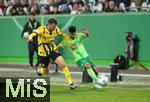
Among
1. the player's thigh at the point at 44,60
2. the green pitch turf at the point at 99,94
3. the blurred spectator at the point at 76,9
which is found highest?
the blurred spectator at the point at 76,9

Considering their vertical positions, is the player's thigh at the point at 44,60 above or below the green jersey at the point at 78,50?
below

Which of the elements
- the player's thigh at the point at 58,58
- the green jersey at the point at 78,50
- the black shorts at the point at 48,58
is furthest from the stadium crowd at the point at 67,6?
the player's thigh at the point at 58,58

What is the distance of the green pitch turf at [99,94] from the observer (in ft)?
51.1

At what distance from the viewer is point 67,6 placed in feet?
95.5

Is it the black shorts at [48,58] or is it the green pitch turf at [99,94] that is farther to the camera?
the black shorts at [48,58]

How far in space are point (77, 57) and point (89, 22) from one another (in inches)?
377

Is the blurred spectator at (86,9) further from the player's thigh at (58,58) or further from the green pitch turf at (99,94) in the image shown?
the player's thigh at (58,58)

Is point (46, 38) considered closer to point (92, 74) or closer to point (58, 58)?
point (58, 58)

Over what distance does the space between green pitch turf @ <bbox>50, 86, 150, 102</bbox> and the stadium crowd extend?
9173 mm

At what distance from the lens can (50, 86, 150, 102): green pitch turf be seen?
15586 mm

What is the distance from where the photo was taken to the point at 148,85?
19.1m

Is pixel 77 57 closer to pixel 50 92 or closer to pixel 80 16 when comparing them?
pixel 50 92

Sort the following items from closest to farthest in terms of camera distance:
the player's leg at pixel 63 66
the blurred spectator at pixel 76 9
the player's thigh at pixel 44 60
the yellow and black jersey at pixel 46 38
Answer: the player's leg at pixel 63 66 → the yellow and black jersey at pixel 46 38 → the player's thigh at pixel 44 60 → the blurred spectator at pixel 76 9

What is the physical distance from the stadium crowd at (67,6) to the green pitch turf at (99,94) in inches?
361
